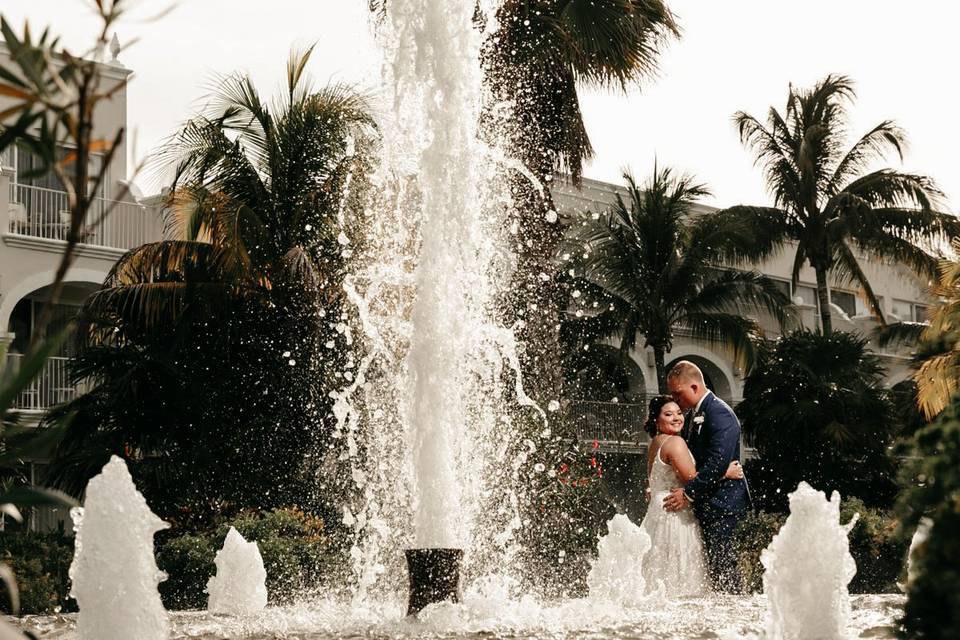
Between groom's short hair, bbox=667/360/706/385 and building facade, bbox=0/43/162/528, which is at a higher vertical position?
building facade, bbox=0/43/162/528

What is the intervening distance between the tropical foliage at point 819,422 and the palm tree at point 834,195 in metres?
2.60

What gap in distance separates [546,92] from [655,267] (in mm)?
7468

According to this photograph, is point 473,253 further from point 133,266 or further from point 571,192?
point 571,192

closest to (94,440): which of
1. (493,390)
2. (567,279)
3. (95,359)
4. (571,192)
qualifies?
(95,359)

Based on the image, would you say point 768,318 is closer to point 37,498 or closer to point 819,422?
point 819,422

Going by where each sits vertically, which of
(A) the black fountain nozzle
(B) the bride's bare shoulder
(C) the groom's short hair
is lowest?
(A) the black fountain nozzle

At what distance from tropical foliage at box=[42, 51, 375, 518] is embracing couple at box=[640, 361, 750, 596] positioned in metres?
7.12

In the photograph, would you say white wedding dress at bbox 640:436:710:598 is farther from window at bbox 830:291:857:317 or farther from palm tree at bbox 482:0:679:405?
window at bbox 830:291:857:317

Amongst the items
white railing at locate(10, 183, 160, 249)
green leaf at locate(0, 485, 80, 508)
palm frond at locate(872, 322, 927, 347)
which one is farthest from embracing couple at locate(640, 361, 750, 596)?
palm frond at locate(872, 322, 927, 347)

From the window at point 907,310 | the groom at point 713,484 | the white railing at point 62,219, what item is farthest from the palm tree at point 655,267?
the window at point 907,310

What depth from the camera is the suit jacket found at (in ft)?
30.4

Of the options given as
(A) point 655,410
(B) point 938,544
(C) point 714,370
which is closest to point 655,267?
(C) point 714,370

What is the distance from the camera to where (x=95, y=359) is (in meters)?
16.3

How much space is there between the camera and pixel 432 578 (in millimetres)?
6898
